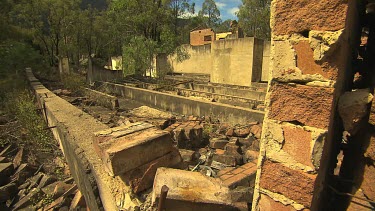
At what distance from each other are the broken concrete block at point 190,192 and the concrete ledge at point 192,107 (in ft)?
16.2

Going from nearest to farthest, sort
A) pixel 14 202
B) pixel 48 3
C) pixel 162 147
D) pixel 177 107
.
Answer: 1. pixel 162 147
2. pixel 14 202
3. pixel 177 107
4. pixel 48 3

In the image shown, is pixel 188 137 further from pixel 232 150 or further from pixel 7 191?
pixel 7 191

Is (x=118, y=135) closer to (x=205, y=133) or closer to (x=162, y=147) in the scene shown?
(x=162, y=147)

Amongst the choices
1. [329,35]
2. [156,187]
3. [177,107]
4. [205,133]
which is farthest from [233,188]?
[177,107]

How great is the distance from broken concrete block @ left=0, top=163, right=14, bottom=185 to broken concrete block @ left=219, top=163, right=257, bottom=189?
159 inches

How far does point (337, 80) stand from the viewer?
114 cm

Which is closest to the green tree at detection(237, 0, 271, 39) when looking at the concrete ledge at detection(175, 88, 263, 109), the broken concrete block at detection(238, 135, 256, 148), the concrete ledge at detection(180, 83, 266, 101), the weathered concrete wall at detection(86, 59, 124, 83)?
the weathered concrete wall at detection(86, 59, 124, 83)

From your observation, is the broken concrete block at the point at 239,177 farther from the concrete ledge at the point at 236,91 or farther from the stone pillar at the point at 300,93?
the concrete ledge at the point at 236,91

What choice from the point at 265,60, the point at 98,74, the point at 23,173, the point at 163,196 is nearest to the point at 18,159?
the point at 23,173

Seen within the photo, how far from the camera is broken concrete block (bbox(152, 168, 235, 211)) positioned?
4.79 feet

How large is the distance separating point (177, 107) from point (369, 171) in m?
8.00

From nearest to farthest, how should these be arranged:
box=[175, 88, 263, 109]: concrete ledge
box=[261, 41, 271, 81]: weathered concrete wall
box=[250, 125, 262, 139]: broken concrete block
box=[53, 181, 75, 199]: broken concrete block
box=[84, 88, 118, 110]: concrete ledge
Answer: box=[53, 181, 75, 199]: broken concrete block < box=[250, 125, 262, 139]: broken concrete block < box=[175, 88, 263, 109]: concrete ledge < box=[84, 88, 118, 110]: concrete ledge < box=[261, 41, 271, 81]: weathered concrete wall

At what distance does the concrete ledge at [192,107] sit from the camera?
264 inches

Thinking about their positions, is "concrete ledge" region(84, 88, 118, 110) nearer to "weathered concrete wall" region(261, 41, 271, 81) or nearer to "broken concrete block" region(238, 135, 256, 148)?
"broken concrete block" region(238, 135, 256, 148)
